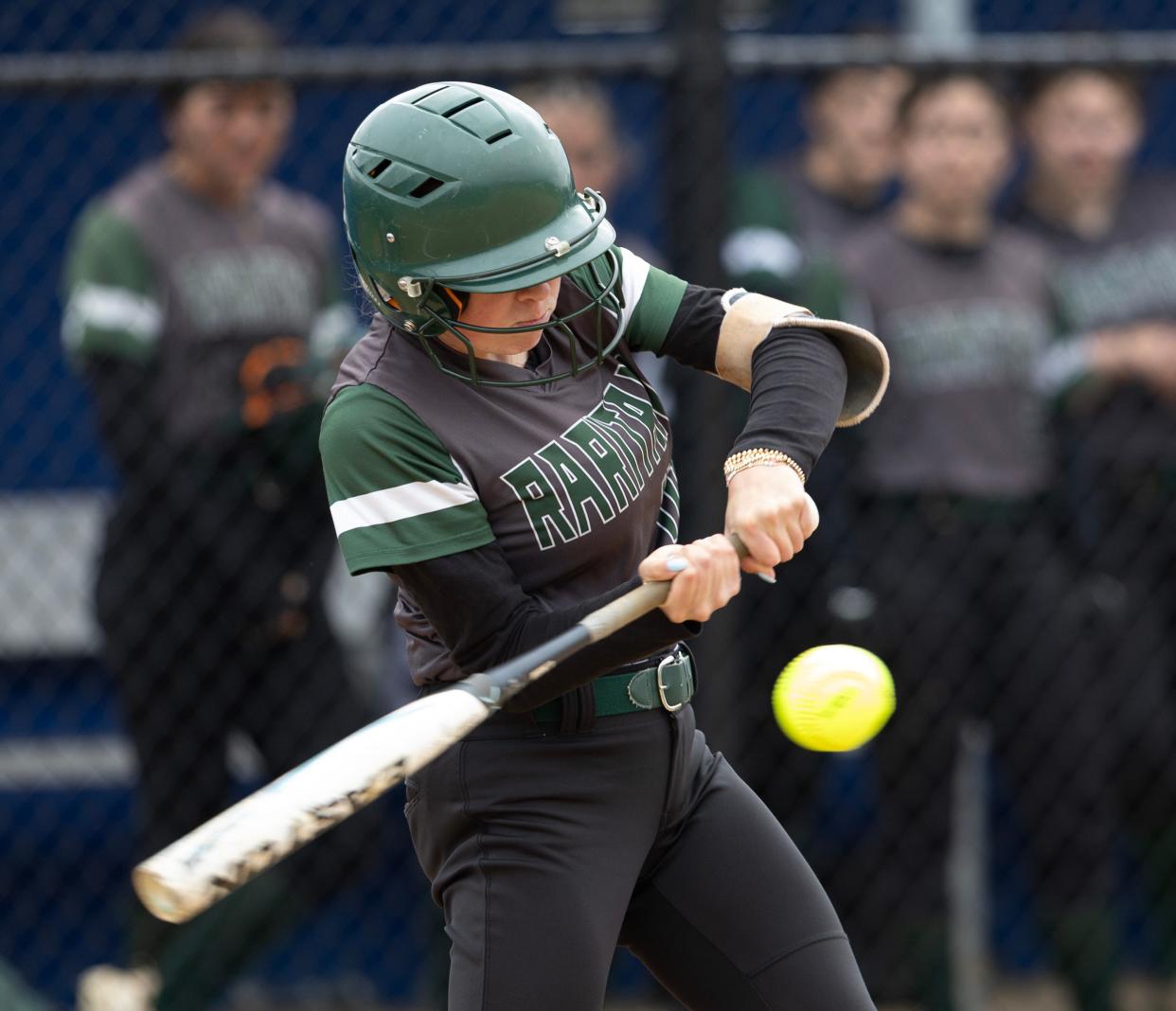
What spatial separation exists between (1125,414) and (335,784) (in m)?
3.04

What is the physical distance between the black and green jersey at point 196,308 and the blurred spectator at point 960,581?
4.56 ft

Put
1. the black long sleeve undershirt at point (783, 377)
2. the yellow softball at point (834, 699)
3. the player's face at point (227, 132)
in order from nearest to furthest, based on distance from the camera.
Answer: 1. the black long sleeve undershirt at point (783, 377)
2. the yellow softball at point (834, 699)
3. the player's face at point (227, 132)

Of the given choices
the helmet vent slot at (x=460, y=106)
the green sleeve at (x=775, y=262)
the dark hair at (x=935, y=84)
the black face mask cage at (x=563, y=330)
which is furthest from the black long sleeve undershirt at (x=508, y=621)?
the dark hair at (x=935, y=84)

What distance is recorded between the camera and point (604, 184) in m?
4.51

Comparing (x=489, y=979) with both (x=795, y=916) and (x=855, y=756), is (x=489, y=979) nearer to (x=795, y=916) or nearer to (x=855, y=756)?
(x=795, y=916)

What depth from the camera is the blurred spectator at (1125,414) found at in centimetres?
451

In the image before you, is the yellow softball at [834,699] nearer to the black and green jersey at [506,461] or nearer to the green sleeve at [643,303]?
the black and green jersey at [506,461]

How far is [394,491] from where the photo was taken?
236 cm

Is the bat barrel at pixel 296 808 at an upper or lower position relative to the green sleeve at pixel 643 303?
lower

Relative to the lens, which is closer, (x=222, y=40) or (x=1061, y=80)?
(x=222, y=40)

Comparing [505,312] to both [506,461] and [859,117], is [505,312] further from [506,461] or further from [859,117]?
[859,117]

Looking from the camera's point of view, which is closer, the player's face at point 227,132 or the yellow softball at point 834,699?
the yellow softball at point 834,699

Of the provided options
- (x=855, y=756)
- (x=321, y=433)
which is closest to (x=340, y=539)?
(x=321, y=433)

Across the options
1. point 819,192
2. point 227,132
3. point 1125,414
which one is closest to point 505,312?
point 227,132
